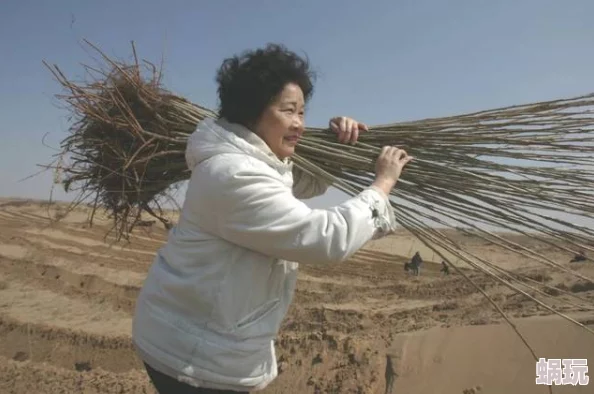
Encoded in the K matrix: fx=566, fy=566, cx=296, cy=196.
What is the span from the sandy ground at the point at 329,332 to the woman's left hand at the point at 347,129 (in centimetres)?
56

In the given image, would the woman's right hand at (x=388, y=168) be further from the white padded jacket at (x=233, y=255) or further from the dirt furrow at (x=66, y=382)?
the dirt furrow at (x=66, y=382)

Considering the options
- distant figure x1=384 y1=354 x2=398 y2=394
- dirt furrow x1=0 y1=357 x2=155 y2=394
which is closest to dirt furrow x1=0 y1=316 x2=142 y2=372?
dirt furrow x1=0 y1=357 x2=155 y2=394

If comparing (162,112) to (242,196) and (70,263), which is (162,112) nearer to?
(242,196)

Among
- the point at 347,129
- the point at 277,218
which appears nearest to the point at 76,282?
the point at 347,129

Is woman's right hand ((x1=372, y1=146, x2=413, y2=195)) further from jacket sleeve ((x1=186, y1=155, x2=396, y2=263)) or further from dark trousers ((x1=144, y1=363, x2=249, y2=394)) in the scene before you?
dark trousers ((x1=144, y1=363, x2=249, y2=394))

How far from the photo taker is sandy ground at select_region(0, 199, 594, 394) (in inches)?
142

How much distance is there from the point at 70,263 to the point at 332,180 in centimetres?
873

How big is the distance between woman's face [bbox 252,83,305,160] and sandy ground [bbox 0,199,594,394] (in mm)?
319

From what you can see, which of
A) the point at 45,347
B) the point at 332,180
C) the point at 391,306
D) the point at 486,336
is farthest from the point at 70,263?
the point at 332,180

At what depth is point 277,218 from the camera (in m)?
1.14

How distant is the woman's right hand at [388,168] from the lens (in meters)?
1.31

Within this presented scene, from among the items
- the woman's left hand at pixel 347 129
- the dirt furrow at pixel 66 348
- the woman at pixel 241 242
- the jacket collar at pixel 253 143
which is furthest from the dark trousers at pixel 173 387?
the dirt furrow at pixel 66 348

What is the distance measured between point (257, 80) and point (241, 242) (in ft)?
1.31

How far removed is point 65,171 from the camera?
2084 mm
